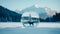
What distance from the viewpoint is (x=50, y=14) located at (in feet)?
7.47

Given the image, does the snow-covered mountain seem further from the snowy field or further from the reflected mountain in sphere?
the snowy field

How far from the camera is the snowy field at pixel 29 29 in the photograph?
2217 mm

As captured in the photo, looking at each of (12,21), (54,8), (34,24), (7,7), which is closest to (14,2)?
(7,7)

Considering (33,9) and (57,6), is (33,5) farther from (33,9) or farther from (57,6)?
(57,6)

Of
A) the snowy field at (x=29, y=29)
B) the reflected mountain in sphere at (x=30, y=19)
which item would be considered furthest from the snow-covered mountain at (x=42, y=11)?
the snowy field at (x=29, y=29)

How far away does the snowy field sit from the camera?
87.3 inches

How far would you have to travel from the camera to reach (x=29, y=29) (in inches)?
88.0

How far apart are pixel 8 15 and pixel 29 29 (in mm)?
384

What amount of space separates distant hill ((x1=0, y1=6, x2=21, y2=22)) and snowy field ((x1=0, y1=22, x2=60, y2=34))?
62 mm

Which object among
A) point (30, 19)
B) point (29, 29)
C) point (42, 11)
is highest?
point (42, 11)

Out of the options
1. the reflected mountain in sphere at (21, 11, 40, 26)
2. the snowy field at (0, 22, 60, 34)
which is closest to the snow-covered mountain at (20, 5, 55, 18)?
the reflected mountain in sphere at (21, 11, 40, 26)

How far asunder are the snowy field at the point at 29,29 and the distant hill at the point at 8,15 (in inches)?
2.5

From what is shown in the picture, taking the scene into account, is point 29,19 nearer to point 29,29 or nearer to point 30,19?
point 30,19

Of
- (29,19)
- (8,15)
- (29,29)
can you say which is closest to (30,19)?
(29,19)
